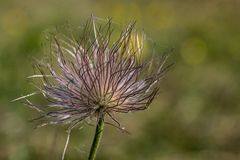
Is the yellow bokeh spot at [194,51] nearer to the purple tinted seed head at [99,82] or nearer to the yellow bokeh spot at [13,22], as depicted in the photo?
the yellow bokeh spot at [13,22]

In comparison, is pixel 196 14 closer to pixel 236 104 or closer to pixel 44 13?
pixel 44 13

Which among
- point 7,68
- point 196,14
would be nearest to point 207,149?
point 7,68

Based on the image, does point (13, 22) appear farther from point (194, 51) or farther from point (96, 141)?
point (96, 141)

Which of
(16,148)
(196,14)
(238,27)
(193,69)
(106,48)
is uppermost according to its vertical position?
(196,14)

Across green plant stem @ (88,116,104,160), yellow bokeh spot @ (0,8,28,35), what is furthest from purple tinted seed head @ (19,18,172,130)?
yellow bokeh spot @ (0,8,28,35)

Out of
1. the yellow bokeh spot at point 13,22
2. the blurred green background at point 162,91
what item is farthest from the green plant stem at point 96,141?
the yellow bokeh spot at point 13,22

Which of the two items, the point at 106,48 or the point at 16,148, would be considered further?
the point at 16,148

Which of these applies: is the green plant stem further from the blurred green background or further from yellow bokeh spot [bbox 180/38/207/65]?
yellow bokeh spot [bbox 180/38/207/65]
